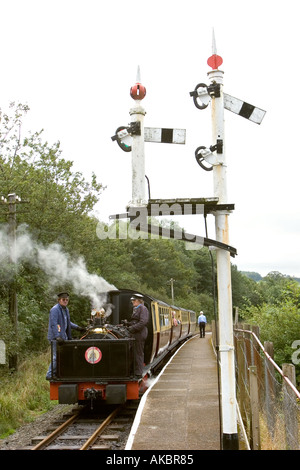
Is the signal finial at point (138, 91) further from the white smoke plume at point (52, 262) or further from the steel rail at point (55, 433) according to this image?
the white smoke plume at point (52, 262)

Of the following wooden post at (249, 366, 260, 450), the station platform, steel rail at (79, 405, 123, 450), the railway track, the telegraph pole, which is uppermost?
the telegraph pole

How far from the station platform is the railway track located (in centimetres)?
51

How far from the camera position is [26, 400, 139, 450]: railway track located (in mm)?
7816

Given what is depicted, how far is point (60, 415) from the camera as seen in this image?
35.2ft

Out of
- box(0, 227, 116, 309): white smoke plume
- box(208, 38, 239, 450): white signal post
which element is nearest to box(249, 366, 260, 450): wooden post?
box(208, 38, 239, 450): white signal post

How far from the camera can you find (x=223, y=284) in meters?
5.50

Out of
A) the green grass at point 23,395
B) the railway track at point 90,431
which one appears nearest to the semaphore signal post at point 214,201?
the railway track at point 90,431

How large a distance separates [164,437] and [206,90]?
4.45m

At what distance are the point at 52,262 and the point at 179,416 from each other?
37.5 ft

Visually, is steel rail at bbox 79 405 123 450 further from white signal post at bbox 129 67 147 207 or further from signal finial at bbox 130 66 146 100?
signal finial at bbox 130 66 146 100

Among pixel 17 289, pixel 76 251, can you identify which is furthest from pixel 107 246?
pixel 17 289

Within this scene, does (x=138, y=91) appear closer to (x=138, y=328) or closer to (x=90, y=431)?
(x=138, y=328)

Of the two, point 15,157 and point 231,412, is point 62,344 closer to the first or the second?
point 231,412

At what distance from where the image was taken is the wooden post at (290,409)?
4.70 m
